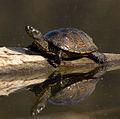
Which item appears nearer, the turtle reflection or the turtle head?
the turtle reflection

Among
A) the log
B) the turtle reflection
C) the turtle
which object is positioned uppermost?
the turtle

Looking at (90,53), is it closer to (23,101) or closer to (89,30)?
(23,101)

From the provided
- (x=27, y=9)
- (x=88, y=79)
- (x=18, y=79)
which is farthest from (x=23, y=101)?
(x=27, y=9)

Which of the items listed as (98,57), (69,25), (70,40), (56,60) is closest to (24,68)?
(56,60)

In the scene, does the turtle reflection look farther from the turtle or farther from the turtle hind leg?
the turtle

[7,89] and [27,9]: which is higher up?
[27,9]

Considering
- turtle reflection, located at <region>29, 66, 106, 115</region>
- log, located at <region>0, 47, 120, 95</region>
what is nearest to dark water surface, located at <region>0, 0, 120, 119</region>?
turtle reflection, located at <region>29, 66, 106, 115</region>

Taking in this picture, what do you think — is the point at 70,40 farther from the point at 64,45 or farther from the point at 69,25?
the point at 69,25
